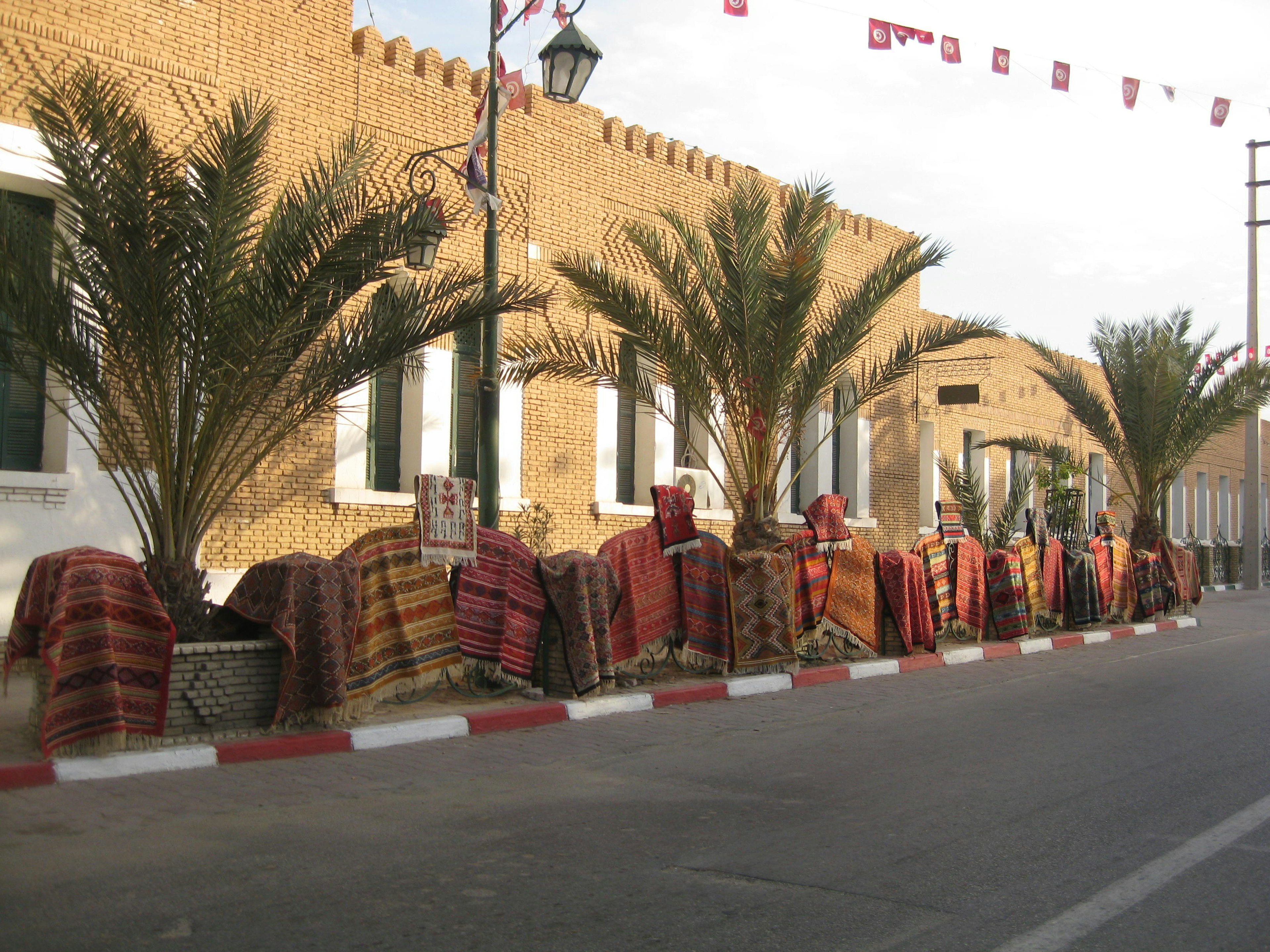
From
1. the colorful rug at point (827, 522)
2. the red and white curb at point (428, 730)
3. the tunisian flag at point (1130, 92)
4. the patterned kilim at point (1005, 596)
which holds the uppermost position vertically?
the tunisian flag at point (1130, 92)

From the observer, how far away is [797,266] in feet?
39.8

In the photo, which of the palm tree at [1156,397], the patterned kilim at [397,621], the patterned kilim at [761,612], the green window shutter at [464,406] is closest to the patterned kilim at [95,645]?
the patterned kilim at [397,621]

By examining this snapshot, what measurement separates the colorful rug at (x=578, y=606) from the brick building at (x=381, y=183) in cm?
348

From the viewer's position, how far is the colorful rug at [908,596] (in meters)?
13.2

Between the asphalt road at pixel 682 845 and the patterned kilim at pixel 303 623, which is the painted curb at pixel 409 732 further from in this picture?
the patterned kilim at pixel 303 623

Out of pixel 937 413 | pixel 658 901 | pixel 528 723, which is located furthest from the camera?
pixel 937 413

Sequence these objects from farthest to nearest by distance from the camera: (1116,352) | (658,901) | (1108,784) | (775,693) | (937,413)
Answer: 1. (937,413)
2. (1116,352)
3. (775,693)
4. (1108,784)
5. (658,901)

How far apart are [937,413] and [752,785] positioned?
2066 centimetres

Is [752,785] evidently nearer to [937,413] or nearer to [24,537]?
[24,537]

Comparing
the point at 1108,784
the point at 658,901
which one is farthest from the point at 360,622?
the point at 1108,784

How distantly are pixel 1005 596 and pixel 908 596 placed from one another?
2.90 meters

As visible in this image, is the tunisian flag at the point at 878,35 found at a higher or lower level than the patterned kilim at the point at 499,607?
higher

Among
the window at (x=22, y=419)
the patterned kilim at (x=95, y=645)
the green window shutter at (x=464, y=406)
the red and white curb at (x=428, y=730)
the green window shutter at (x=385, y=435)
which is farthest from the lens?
the green window shutter at (x=464, y=406)

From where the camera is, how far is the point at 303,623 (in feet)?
25.5
